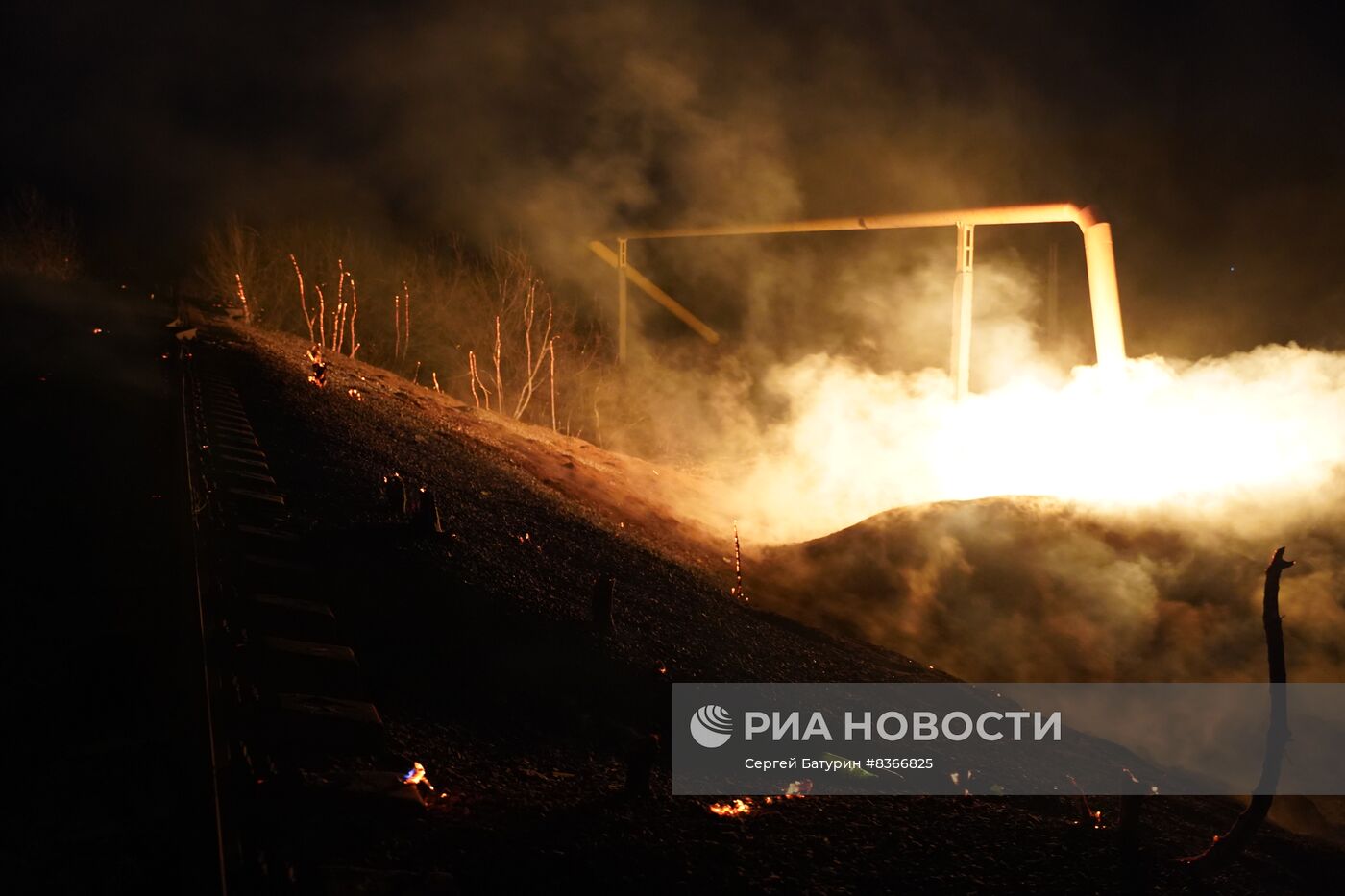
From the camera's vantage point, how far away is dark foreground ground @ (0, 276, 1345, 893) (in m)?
2.84

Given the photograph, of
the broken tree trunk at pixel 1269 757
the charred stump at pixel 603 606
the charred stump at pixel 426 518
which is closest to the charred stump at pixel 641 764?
the charred stump at pixel 603 606

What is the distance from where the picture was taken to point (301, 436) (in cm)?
910

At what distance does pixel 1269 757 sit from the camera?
412 centimetres

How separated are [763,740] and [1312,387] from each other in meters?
10.3

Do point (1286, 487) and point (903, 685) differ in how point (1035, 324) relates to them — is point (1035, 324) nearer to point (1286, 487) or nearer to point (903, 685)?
point (1286, 487)

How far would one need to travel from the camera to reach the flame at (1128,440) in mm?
10516

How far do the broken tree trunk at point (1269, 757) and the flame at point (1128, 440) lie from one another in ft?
21.9
